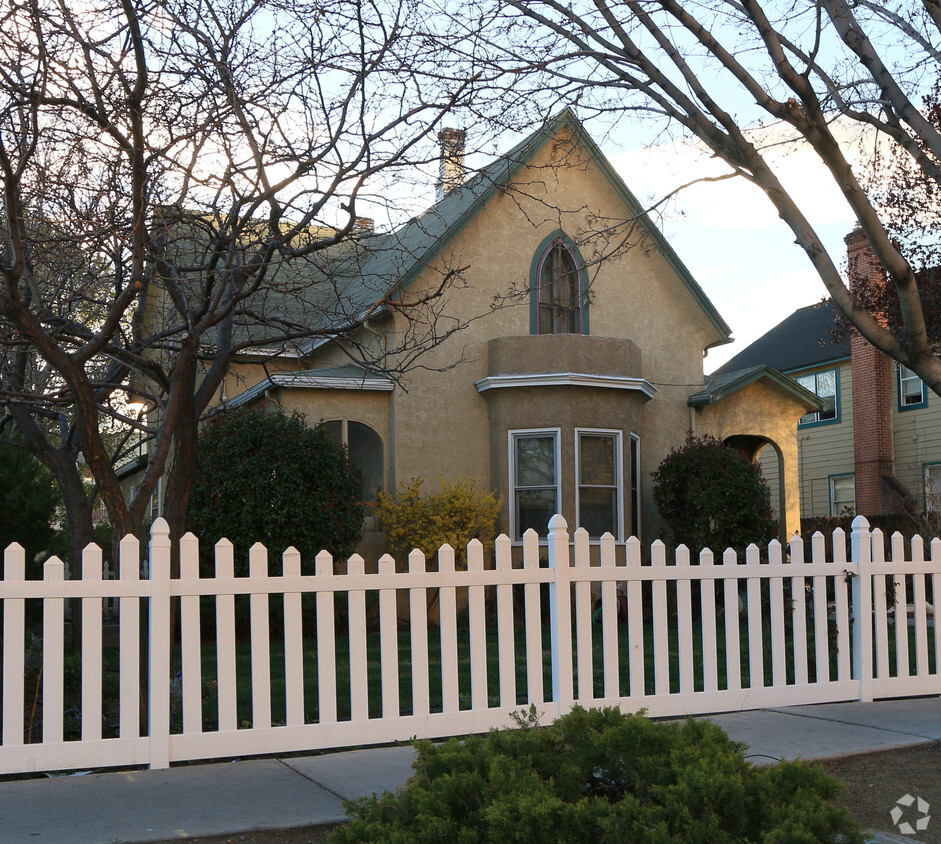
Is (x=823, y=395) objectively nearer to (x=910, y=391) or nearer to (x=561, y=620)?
(x=910, y=391)

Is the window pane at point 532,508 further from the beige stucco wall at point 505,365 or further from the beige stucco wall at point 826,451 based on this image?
the beige stucco wall at point 826,451

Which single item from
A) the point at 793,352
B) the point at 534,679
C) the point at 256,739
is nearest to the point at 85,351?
the point at 256,739

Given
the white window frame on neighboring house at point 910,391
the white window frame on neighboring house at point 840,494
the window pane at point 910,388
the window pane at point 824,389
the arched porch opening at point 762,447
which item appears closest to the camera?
the arched porch opening at point 762,447

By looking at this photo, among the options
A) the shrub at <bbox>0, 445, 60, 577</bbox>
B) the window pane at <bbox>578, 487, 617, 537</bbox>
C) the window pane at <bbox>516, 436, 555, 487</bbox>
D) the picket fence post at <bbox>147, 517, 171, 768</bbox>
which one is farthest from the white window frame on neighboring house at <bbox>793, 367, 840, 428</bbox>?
the picket fence post at <bbox>147, 517, 171, 768</bbox>

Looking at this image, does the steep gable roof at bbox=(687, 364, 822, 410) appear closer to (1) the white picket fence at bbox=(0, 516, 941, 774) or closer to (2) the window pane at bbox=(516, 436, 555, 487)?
(2) the window pane at bbox=(516, 436, 555, 487)

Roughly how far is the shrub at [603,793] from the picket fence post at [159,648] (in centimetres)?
200

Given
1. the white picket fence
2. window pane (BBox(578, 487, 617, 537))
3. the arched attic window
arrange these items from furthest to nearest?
the arched attic window
window pane (BBox(578, 487, 617, 537))
the white picket fence

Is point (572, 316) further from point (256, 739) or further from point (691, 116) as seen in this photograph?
point (256, 739)

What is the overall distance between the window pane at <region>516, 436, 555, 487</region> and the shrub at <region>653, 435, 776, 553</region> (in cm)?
195

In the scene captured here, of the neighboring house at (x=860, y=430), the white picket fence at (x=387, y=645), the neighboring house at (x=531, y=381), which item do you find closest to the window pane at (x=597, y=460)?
the neighboring house at (x=531, y=381)

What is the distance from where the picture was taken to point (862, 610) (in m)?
7.61

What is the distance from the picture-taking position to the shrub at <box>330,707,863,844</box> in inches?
141

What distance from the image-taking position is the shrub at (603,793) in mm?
3578

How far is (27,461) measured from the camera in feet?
52.2
